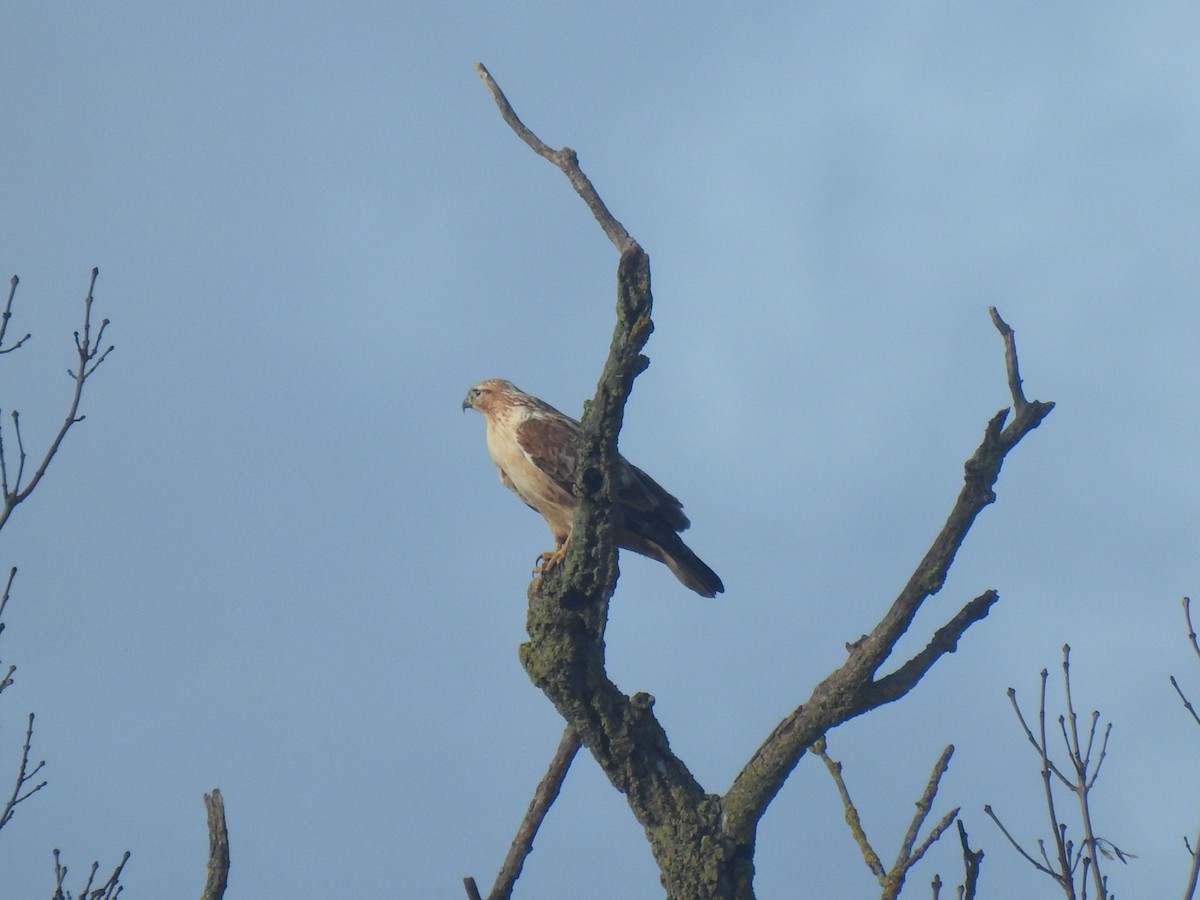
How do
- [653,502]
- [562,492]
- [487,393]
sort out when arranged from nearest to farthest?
[653,502]
[562,492]
[487,393]

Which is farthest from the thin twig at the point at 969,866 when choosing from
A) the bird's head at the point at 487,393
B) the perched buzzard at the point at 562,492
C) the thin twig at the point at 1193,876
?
the bird's head at the point at 487,393

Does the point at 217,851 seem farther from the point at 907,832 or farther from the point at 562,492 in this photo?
the point at 562,492

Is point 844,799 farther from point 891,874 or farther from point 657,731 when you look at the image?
point 657,731

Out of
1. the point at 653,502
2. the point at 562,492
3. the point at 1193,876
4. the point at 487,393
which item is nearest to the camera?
the point at 1193,876

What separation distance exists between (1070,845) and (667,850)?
1.17 m

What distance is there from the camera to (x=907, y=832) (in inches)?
163

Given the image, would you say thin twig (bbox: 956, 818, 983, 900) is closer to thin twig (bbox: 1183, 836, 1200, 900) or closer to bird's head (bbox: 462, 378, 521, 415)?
thin twig (bbox: 1183, 836, 1200, 900)

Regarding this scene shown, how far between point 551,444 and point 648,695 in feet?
9.28

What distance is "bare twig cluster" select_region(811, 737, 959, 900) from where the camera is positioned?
4.06 m

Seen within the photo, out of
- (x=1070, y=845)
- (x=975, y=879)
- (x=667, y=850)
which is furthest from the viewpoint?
(x=667, y=850)

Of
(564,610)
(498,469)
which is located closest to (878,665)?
(564,610)

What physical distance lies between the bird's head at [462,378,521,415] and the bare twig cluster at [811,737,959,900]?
12.1ft

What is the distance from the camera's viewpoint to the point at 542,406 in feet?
24.6

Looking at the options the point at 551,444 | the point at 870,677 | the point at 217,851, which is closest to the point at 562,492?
the point at 551,444
